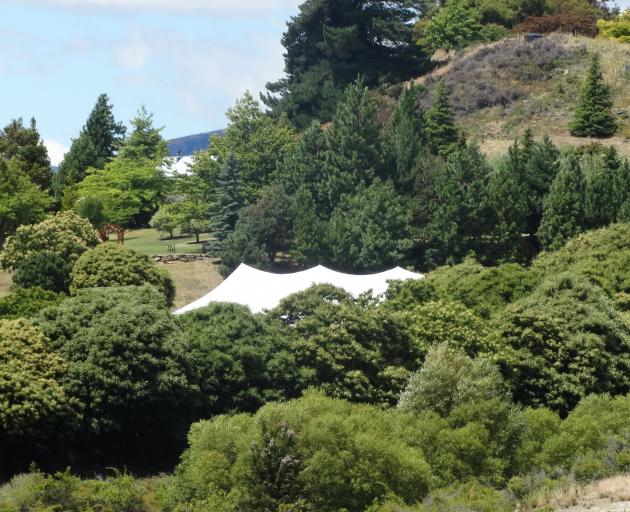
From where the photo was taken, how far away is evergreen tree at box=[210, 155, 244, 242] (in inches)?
3150

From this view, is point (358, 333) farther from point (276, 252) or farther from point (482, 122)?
point (482, 122)

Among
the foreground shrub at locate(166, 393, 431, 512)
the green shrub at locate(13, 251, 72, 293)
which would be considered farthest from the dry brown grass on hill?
the green shrub at locate(13, 251, 72, 293)

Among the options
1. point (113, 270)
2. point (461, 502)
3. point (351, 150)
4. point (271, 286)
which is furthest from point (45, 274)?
point (461, 502)

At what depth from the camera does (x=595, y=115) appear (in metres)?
93.6

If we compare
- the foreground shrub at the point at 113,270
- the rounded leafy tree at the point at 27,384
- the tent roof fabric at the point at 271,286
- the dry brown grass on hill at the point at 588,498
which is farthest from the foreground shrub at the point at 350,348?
the dry brown grass on hill at the point at 588,498

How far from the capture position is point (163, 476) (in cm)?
4178

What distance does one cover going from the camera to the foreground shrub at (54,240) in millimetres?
62719

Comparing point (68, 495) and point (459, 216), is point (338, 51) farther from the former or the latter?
point (68, 495)

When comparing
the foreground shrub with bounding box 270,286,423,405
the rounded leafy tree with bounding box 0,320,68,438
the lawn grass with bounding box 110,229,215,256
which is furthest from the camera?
the lawn grass with bounding box 110,229,215,256

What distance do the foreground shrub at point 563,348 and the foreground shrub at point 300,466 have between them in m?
10.6

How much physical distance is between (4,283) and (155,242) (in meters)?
13.9

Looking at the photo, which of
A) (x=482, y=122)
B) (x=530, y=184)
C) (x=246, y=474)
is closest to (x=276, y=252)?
(x=530, y=184)

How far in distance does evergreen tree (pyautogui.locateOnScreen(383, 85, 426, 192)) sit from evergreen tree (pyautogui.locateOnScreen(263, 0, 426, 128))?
59.5 ft

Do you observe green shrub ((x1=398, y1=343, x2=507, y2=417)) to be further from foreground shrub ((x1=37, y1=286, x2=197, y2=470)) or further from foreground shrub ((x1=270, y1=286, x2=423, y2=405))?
foreground shrub ((x1=37, y1=286, x2=197, y2=470))
